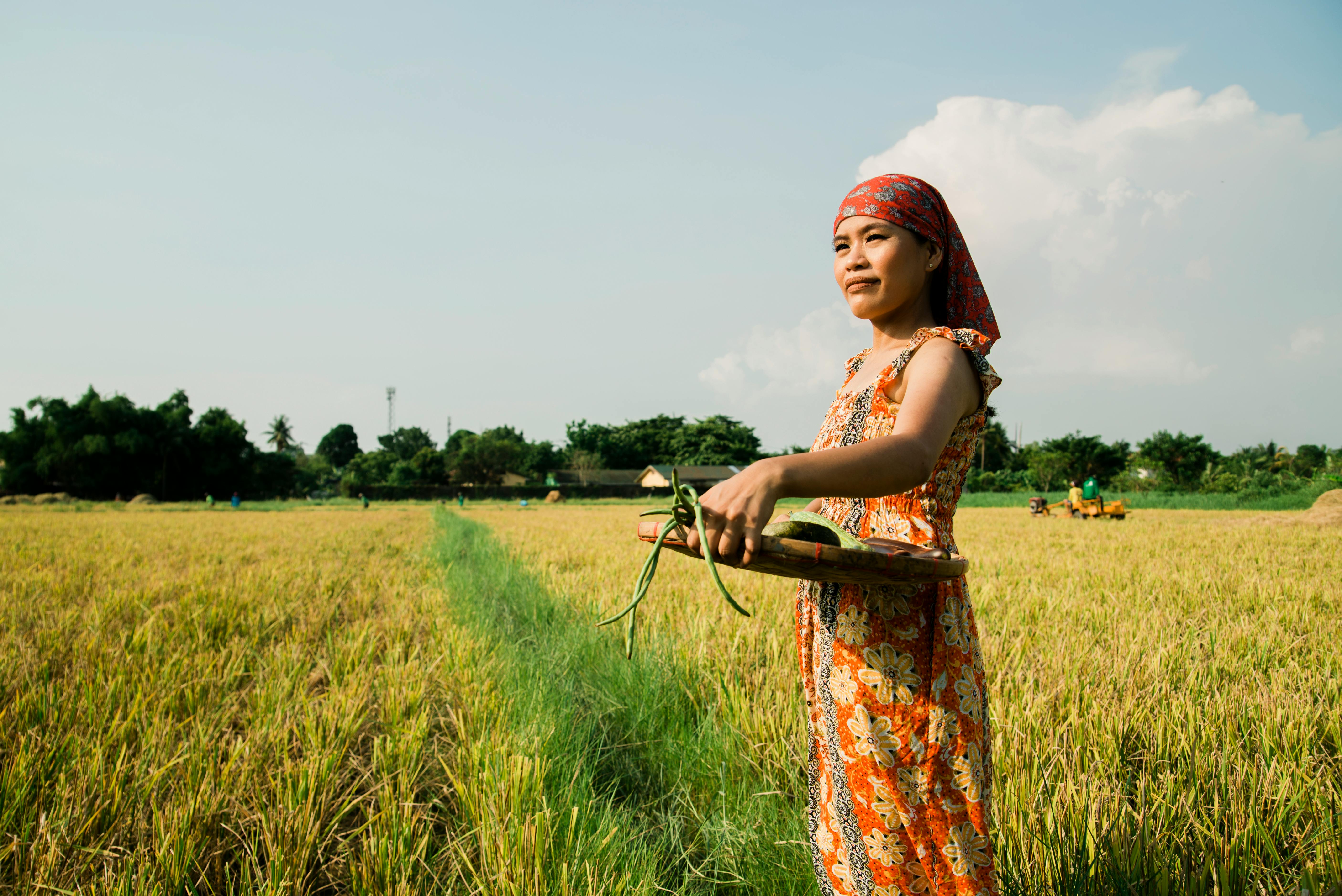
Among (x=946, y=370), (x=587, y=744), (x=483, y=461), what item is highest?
(x=483, y=461)

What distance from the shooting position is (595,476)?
6981cm

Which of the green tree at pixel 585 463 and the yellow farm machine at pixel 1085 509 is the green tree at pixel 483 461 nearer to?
the green tree at pixel 585 463

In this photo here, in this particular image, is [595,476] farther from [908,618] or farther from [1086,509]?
[908,618]

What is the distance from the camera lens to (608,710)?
110 inches

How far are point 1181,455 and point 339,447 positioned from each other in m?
100

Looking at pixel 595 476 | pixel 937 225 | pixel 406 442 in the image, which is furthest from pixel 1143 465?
pixel 406 442

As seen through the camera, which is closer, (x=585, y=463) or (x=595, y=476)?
(x=595, y=476)

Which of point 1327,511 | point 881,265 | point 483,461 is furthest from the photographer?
point 483,461

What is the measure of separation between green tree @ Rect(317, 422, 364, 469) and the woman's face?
355 ft

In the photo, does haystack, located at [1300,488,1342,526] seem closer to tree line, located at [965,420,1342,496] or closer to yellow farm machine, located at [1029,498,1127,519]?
yellow farm machine, located at [1029,498,1127,519]

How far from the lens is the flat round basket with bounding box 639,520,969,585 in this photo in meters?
0.80

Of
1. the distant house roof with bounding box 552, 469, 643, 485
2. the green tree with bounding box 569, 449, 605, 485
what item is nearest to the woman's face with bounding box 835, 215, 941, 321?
the green tree with bounding box 569, 449, 605, 485

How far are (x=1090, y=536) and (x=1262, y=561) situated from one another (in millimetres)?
3933

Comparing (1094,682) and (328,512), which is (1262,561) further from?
(328,512)
